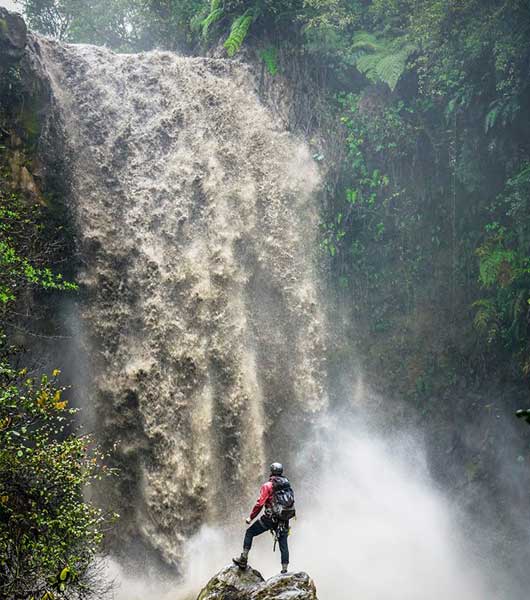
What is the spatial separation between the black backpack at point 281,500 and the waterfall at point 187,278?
11.8 ft

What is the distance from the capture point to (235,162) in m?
13.2

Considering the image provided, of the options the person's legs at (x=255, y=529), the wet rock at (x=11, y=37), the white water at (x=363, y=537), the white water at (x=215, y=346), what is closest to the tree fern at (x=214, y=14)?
the white water at (x=215, y=346)

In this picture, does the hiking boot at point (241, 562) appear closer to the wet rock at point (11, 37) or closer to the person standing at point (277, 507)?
the person standing at point (277, 507)

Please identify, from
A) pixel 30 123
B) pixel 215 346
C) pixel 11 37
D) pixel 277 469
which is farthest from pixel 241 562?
pixel 11 37

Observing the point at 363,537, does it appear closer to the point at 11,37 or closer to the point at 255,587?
the point at 255,587

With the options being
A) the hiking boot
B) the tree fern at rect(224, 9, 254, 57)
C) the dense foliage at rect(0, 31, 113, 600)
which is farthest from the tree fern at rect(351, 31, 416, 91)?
the hiking boot

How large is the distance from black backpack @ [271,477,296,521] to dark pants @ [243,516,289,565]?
5.9 inches

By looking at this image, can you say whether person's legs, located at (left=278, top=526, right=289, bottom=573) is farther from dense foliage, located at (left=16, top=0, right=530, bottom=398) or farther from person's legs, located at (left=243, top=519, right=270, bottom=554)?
dense foliage, located at (left=16, top=0, right=530, bottom=398)

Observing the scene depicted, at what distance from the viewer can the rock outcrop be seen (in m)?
6.73

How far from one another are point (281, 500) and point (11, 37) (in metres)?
9.21

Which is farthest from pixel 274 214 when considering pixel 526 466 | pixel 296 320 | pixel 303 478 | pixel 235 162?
pixel 526 466

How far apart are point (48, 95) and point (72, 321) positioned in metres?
4.47

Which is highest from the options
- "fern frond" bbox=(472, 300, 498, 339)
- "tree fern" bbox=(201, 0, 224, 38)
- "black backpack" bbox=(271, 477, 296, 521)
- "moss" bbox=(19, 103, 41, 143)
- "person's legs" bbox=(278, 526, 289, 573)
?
"tree fern" bbox=(201, 0, 224, 38)

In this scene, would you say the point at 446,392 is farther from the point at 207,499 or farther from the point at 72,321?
the point at 72,321
